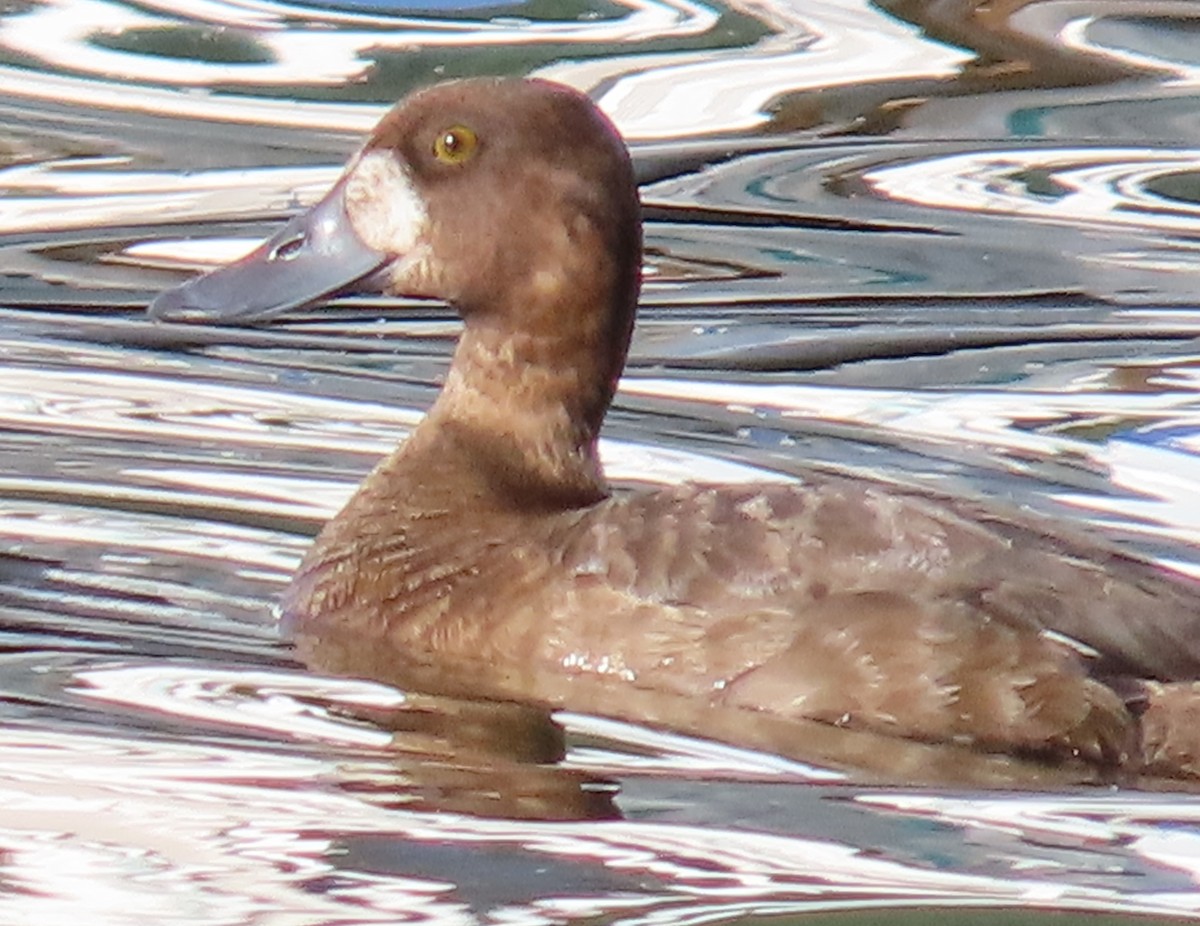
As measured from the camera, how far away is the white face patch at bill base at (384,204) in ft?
16.6

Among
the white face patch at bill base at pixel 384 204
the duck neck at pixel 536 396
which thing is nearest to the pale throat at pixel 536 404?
the duck neck at pixel 536 396

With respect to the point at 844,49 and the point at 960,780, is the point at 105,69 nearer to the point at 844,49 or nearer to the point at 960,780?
the point at 844,49

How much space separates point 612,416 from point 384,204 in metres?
1.13

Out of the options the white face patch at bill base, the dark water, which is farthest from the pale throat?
the dark water

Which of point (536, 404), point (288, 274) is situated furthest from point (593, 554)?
point (288, 274)

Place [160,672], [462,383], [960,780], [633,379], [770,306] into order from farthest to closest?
[770,306] < [633,379] < [462,383] < [160,672] < [960,780]

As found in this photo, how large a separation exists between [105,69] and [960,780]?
454cm

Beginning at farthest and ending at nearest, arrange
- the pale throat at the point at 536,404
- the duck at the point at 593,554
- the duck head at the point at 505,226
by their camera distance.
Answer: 1. the pale throat at the point at 536,404
2. the duck head at the point at 505,226
3. the duck at the point at 593,554

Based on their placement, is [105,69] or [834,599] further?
[105,69]

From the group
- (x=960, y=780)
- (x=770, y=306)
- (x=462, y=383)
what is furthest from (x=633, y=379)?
(x=960, y=780)

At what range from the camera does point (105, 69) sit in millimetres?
8133

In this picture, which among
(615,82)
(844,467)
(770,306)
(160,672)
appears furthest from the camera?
(615,82)

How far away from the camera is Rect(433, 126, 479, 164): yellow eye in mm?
5000

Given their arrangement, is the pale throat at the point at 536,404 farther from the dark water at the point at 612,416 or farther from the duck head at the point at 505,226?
the dark water at the point at 612,416
